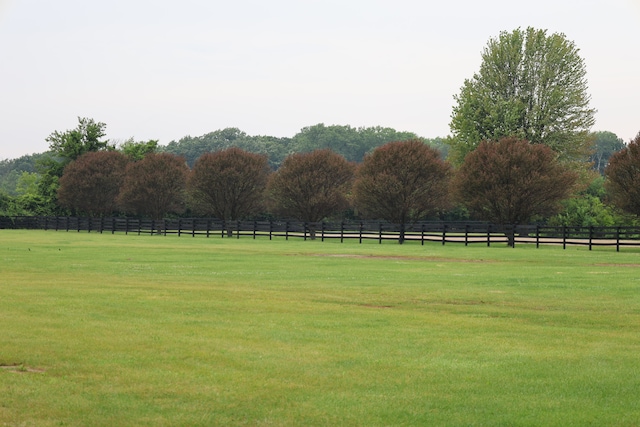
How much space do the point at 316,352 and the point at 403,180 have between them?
4994cm

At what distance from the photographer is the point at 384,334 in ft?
43.9

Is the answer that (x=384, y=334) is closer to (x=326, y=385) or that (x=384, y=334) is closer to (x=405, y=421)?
(x=326, y=385)

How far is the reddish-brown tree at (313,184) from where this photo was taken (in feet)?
230

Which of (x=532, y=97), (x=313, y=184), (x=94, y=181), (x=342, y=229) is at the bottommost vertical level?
(x=342, y=229)

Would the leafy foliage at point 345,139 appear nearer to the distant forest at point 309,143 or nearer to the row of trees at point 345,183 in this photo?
the distant forest at point 309,143

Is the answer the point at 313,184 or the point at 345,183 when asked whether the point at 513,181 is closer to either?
the point at 345,183

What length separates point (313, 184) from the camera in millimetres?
70125

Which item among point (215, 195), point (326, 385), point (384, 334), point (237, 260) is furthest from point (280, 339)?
point (215, 195)

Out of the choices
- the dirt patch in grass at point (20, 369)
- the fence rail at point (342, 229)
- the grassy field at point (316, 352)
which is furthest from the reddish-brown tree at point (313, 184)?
the dirt patch in grass at point (20, 369)

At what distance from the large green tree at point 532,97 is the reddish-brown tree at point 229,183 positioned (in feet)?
61.9

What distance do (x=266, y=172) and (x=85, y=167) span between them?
81.6 ft

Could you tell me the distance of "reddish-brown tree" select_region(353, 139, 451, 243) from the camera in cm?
6066

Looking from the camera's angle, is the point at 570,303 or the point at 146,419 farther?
the point at 570,303

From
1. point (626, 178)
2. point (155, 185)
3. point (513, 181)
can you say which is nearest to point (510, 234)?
point (513, 181)
